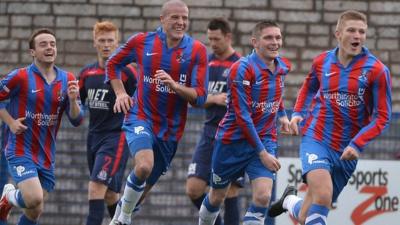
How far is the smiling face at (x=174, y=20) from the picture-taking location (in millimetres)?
11508

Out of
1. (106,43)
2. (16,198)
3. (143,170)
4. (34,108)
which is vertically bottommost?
(16,198)

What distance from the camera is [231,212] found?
13.3m

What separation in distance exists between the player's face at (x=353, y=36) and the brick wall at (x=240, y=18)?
5.98 meters

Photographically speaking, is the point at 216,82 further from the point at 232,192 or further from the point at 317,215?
the point at 317,215

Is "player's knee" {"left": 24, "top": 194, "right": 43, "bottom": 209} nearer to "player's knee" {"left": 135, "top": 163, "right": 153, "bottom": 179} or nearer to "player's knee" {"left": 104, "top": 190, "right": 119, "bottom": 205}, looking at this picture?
"player's knee" {"left": 135, "top": 163, "right": 153, "bottom": 179}

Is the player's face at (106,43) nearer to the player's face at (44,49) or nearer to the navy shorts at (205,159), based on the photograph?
the player's face at (44,49)

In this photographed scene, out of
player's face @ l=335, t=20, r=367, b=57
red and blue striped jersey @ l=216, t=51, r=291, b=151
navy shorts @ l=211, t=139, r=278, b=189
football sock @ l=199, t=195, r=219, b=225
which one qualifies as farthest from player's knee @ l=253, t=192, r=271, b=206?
player's face @ l=335, t=20, r=367, b=57

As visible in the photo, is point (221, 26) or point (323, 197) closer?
point (323, 197)

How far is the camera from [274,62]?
38.1ft

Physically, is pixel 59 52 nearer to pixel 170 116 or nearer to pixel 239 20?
pixel 239 20

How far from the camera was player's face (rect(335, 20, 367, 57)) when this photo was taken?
10750 mm

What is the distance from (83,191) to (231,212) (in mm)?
3003

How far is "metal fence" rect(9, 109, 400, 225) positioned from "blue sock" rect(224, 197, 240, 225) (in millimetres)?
2252

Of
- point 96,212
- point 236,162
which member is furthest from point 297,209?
point 96,212
